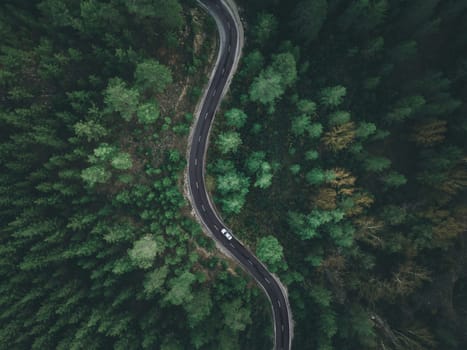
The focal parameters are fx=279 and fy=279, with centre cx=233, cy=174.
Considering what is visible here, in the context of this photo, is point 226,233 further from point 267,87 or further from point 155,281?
point 267,87

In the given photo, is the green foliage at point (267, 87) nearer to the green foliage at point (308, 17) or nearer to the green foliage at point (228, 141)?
the green foliage at point (228, 141)

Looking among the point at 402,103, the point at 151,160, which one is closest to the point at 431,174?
the point at 402,103

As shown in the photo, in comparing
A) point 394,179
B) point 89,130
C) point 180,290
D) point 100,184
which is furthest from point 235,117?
point 394,179

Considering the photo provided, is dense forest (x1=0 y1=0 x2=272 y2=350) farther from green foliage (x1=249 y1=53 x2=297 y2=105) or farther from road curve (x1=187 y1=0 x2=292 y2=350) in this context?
green foliage (x1=249 y1=53 x2=297 y2=105)

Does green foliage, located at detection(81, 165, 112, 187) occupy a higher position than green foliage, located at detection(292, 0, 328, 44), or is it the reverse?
green foliage, located at detection(292, 0, 328, 44)

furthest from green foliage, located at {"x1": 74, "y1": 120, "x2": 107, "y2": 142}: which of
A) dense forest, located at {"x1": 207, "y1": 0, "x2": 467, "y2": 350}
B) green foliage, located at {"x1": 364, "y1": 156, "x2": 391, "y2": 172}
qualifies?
green foliage, located at {"x1": 364, "y1": 156, "x2": 391, "y2": 172}

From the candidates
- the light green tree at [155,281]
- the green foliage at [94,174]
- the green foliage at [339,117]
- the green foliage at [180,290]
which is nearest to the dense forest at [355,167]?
the green foliage at [339,117]
